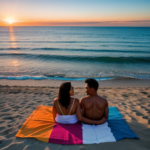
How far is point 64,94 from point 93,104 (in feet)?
2.54

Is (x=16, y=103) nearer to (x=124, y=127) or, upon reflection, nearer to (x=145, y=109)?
(x=124, y=127)

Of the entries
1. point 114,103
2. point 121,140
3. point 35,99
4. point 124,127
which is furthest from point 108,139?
point 35,99

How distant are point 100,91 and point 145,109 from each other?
2.63 m

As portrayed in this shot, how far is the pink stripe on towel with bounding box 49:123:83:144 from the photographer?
114 inches

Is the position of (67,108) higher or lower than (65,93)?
lower

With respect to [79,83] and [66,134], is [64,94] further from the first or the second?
[79,83]

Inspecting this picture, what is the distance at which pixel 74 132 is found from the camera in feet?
10.3

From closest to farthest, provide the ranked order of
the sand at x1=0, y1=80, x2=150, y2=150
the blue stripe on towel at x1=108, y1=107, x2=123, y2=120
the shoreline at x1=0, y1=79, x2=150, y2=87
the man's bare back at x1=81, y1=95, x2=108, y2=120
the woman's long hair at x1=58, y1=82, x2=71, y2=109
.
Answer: the sand at x1=0, y1=80, x2=150, y2=150, the woman's long hair at x1=58, y1=82, x2=71, y2=109, the man's bare back at x1=81, y1=95, x2=108, y2=120, the blue stripe on towel at x1=108, y1=107, x2=123, y2=120, the shoreline at x1=0, y1=79, x2=150, y2=87

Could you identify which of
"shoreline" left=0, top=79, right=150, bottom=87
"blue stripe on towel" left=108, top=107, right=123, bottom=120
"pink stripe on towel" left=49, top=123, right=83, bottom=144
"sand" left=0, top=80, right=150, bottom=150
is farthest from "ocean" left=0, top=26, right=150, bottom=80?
"pink stripe on towel" left=49, top=123, right=83, bottom=144

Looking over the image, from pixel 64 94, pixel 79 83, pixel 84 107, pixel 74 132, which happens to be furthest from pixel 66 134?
pixel 79 83

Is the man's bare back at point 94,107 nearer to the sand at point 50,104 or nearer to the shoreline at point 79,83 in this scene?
the sand at point 50,104

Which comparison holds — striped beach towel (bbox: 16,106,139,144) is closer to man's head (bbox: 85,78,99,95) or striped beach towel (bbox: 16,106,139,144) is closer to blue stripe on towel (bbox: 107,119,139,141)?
blue stripe on towel (bbox: 107,119,139,141)

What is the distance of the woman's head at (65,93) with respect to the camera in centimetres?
308

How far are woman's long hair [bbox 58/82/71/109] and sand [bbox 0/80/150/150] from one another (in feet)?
2.90
